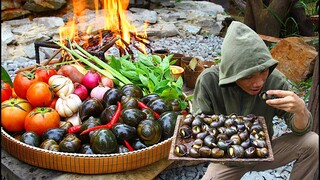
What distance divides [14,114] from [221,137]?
1.92 meters

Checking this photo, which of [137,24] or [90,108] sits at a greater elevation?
[90,108]

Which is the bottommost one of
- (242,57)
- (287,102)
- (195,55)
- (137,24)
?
(195,55)

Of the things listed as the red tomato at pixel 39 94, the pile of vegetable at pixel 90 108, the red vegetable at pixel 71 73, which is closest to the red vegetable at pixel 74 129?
the pile of vegetable at pixel 90 108

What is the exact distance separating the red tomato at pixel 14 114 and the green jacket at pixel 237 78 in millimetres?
1573

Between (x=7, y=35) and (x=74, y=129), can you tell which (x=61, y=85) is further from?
(x=7, y=35)

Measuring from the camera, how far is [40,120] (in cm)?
352

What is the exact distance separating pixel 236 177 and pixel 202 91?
0.68m

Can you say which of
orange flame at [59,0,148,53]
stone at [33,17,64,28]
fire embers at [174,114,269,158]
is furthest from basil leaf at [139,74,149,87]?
stone at [33,17,64,28]

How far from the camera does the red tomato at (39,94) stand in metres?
3.63

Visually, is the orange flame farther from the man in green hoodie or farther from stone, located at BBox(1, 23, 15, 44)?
the man in green hoodie

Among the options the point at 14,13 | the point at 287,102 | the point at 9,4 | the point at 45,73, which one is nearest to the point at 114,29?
the point at 45,73

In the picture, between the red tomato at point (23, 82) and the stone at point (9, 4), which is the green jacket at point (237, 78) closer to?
the red tomato at point (23, 82)

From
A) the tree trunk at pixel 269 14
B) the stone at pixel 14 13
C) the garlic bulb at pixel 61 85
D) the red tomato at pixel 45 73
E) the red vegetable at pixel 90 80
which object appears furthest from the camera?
the stone at pixel 14 13

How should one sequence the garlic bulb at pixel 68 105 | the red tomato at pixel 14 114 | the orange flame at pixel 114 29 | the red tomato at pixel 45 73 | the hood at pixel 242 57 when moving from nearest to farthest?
the hood at pixel 242 57 < the red tomato at pixel 14 114 < the garlic bulb at pixel 68 105 < the red tomato at pixel 45 73 < the orange flame at pixel 114 29
